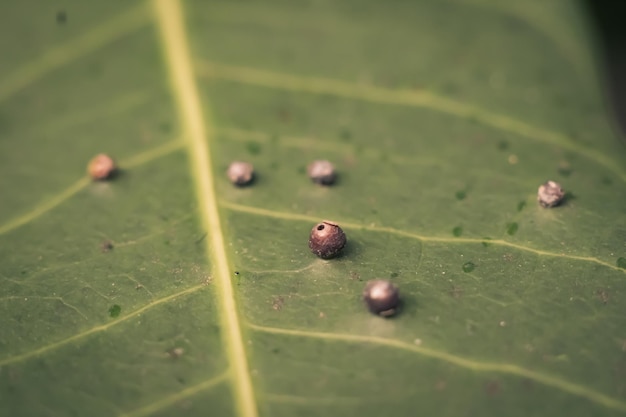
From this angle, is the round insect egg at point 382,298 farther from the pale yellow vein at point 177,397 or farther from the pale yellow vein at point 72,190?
the pale yellow vein at point 72,190

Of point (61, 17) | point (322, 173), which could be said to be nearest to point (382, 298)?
point (322, 173)

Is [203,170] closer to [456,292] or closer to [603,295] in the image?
[456,292]

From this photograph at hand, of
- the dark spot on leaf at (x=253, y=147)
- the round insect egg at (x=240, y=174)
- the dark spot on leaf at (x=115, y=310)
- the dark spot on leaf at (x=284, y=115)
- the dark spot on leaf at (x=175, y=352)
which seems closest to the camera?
the dark spot on leaf at (x=175, y=352)

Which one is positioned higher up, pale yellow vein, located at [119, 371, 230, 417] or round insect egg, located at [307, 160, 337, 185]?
round insect egg, located at [307, 160, 337, 185]

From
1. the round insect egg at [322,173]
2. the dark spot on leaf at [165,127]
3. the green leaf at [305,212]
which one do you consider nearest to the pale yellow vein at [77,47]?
the green leaf at [305,212]

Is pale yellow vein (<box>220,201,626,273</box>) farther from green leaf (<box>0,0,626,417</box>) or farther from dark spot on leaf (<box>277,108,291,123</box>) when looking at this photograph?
dark spot on leaf (<box>277,108,291,123</box>)

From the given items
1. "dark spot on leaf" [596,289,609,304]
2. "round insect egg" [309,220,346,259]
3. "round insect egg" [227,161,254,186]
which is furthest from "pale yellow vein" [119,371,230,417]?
"dark spot on leaf" [596,289,609,304]
